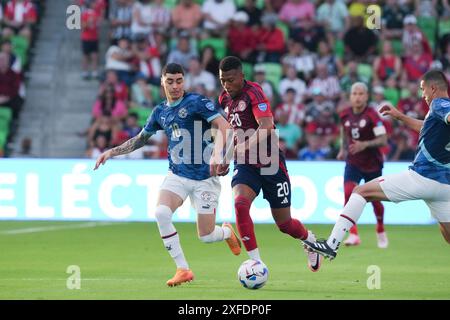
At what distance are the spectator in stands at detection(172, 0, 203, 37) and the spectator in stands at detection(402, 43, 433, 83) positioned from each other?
482cm

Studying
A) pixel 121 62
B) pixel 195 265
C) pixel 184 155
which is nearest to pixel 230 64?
pixel 184 155

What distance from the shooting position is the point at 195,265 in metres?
13.4

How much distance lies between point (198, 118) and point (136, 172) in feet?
28.7

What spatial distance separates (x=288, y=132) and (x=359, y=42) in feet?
10.7

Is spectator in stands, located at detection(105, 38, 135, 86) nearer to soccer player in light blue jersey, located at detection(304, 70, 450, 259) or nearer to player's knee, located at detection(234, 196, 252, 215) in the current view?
player's knee, located at detection(234, 196, 252, 215)

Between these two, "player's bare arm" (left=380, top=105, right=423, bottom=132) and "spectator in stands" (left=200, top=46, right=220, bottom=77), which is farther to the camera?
"spectator in stands" (left=200, top=46, right=220, bottom=77)

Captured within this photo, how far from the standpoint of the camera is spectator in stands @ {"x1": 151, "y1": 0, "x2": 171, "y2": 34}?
25.0 meters

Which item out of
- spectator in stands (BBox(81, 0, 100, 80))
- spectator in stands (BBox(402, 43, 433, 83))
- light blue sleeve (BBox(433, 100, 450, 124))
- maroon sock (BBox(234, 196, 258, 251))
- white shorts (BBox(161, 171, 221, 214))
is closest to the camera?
light blue sleeve (BBox(433, 100, 450, 124))

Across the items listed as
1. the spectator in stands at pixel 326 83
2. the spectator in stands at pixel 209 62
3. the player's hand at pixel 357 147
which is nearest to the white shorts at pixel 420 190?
the player's hand at pixel 357 147

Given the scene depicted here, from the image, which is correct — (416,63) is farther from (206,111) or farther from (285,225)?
(206,111)

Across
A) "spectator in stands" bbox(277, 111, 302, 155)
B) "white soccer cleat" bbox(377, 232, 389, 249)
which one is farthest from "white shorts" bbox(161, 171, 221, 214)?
"spectator in stands" bbox(277, 111, 302, 155)

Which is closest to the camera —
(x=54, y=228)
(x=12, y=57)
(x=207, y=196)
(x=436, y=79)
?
(x=436, y=79)

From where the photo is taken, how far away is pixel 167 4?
25.4m

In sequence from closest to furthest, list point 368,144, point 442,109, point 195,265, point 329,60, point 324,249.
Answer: point 442,109
point 324,249
point 195,265
point 368,144
point 329,60
